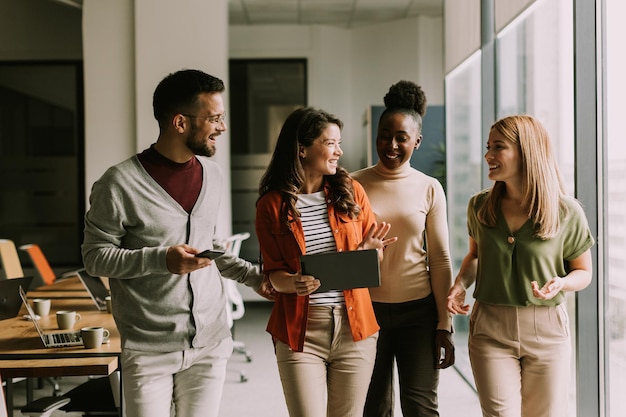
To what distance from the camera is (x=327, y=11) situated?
7387mm

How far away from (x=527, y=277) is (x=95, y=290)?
2466mm

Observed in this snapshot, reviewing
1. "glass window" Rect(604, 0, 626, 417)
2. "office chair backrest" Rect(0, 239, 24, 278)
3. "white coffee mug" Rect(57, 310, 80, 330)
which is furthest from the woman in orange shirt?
"office chair backrest" Rect(0, 239, 24, 278)

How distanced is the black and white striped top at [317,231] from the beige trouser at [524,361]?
55 centimetres

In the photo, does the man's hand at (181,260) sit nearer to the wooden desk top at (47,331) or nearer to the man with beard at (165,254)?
the man with beard at (165,254)

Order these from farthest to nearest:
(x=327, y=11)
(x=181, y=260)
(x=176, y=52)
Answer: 1. (x=327, y=11)
2. (x=176, y=52)
3. (x=181, y=260)

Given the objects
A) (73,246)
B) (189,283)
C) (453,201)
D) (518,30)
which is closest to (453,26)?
(518,30)

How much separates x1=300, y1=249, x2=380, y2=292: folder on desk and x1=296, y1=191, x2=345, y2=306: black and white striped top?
0.12 metres

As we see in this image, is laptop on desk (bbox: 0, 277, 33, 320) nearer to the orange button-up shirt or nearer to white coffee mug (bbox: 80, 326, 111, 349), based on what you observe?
white coffee mug (bbox: 80, 326, 111, 349)

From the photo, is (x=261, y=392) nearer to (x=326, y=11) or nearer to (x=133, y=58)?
(x=133, y=58)

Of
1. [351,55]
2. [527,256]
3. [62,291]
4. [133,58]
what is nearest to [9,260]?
[62,291]

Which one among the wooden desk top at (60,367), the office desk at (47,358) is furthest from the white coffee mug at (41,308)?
the wooden desk top at (60,367)

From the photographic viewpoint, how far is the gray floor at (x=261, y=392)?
4.16 m

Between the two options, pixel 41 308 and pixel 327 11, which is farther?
pixel 327 11

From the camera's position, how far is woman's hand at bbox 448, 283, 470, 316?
2291 millimetres
